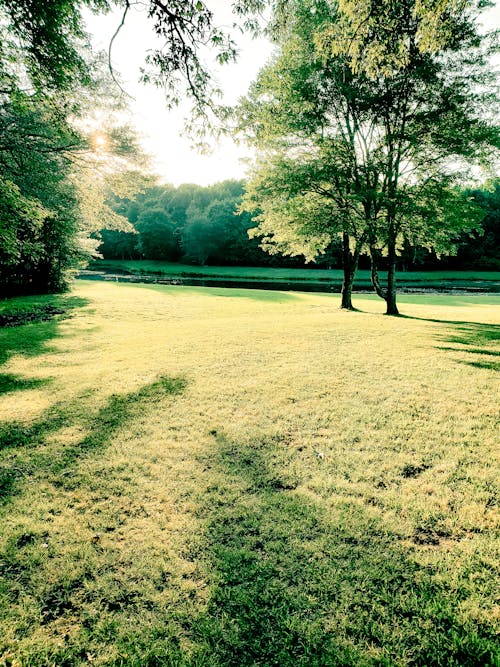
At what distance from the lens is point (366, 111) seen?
14453 millimetres

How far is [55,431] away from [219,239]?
227 feet

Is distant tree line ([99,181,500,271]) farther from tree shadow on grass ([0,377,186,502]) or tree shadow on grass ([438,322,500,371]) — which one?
tree shadow on grass ([0,377,186,502])

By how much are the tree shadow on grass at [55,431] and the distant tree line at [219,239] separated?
186 feet

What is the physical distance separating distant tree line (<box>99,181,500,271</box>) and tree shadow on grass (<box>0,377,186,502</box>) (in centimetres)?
5682

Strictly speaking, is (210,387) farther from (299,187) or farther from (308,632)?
(299,187)

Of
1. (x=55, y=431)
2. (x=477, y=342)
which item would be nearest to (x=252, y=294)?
(x=477, y=342)

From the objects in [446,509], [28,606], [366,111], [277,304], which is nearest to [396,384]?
[446,509]

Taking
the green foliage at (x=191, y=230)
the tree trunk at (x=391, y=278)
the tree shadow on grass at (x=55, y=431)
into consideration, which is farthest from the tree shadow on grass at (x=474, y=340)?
the green foliage at (x=191, y=230)

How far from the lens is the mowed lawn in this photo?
2.20 m

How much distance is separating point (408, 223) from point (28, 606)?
15.6 meters

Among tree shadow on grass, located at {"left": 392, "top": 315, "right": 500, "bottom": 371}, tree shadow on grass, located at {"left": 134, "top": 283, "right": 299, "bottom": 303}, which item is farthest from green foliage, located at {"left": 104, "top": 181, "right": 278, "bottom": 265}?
tree shadow on grass, located at {"left": 392, "top": 315, "right": 500, "bottom": 371}

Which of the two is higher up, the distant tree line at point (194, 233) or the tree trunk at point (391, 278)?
the distant tree line at point (194, 233)

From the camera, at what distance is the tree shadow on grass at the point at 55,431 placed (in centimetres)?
387

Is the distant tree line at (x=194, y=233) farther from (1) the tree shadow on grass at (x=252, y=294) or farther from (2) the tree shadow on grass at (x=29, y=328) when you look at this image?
(2) the tree shadow on grass at (x=29, y=328)
